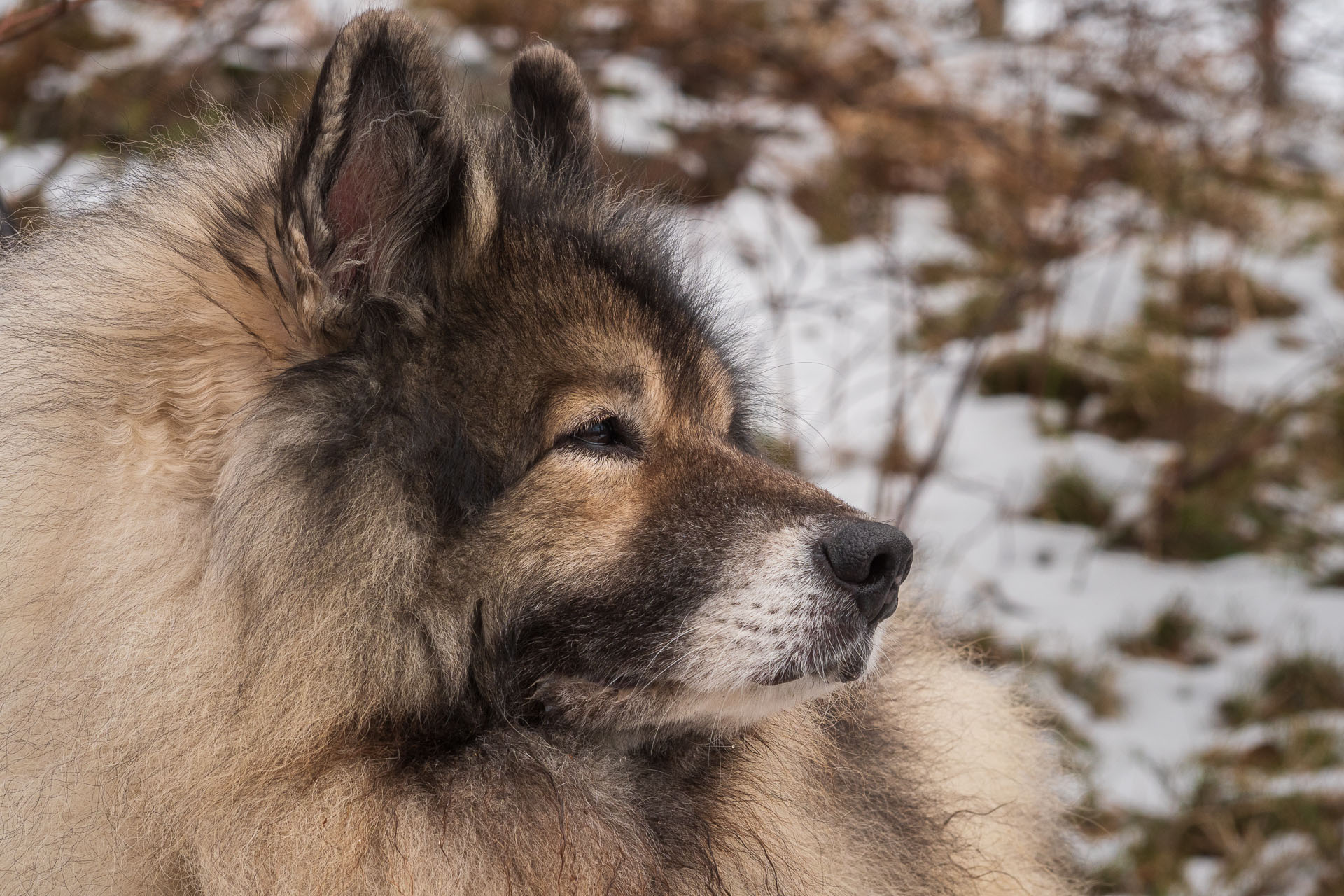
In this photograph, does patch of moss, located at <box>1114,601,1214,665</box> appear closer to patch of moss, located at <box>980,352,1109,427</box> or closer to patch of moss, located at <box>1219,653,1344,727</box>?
patch of moss, located at <box>1219,653,1344,727</box>

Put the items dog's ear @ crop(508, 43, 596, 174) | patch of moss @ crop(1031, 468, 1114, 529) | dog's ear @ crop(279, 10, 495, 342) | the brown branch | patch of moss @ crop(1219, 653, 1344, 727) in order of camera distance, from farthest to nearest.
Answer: patch of moss @ crop(1031, 468, 1114, 529) → patch of moss @ crop(1219, 653, 1344, 727) → dog's ear @ crop(508, 43, 596, 174) → the brown branch → dog's ear @ crop(279, 10, 495, 342)

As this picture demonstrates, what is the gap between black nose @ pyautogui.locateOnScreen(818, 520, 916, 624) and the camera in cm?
218

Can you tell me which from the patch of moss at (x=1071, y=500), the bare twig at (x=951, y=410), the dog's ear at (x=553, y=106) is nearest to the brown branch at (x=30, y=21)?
the dog's ear at (x=553, y=106)

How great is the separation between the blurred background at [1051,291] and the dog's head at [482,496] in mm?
1128

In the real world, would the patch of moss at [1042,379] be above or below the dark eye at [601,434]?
below

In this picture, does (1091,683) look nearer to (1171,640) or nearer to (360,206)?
(1171,640)

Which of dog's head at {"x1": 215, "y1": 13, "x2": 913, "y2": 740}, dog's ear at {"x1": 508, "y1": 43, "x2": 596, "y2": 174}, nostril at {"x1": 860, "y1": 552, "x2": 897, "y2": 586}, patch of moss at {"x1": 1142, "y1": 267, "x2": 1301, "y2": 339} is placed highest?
dog's ear at {"x1": 508, "y1": 43, "x2": 596, "y2": 174}

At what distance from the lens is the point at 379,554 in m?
2.10

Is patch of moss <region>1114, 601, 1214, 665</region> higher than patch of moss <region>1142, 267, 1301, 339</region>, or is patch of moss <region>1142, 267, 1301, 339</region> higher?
patch of moss <region>1142, 267, 1301, 339</region>

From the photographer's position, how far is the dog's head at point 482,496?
81.6 inches

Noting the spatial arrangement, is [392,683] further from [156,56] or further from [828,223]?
[828,223]

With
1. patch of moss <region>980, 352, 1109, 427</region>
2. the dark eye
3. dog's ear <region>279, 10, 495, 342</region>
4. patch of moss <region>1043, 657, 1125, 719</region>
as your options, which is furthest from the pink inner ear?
patch of moss <region>980, 352, 1109, 427</region>

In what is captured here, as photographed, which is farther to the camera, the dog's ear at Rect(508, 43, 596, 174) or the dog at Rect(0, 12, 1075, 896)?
the dog's ear at Rect(508, 43, 596, 174)

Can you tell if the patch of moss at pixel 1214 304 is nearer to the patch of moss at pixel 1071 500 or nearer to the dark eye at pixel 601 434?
the patch of moss at pixel 1071 500
